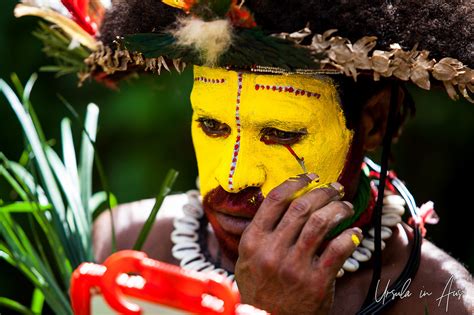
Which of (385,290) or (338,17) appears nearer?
(338,17)

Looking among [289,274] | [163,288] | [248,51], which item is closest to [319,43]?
[248,51]

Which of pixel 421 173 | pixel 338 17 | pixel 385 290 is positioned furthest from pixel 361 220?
pixel 421 173

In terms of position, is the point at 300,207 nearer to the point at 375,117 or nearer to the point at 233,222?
the point at 233,222

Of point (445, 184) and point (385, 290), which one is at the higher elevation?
point (385, 290)

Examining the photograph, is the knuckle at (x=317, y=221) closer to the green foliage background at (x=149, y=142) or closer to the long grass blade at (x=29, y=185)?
the long grass blade at (x=29, y=185)

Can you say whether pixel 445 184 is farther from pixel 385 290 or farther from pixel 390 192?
pixel 385 290

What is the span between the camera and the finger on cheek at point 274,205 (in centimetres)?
168

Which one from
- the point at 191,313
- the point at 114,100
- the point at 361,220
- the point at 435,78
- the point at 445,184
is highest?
the point at 435,78

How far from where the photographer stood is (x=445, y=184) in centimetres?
360

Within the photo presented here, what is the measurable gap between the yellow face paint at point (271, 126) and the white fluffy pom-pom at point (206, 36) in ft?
0.43

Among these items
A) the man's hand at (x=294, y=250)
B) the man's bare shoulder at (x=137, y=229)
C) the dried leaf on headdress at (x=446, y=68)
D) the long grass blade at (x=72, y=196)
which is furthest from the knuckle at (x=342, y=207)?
the long grass blade at (x=72, y=196)

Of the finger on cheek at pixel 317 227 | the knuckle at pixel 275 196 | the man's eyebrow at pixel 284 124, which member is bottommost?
the finger on cheek at pixel 317 227

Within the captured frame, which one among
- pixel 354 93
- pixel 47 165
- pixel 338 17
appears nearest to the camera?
pixel 338 17

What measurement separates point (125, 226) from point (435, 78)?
1133 mm
